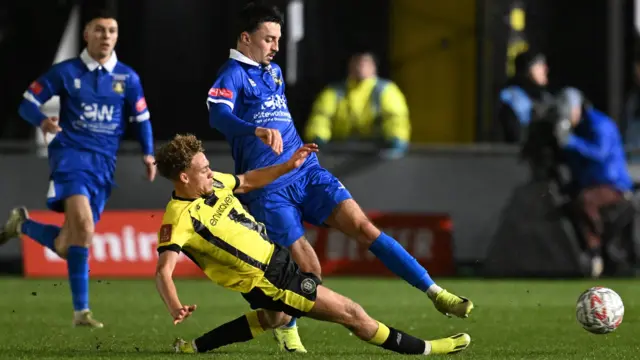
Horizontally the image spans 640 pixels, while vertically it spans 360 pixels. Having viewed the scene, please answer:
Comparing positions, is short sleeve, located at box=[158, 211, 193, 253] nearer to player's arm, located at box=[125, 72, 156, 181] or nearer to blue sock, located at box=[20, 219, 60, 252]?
player's arm, located at box=[125, 72, 156, 181]

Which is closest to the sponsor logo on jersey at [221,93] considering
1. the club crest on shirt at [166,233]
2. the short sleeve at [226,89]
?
the short sleeve at [226,89]

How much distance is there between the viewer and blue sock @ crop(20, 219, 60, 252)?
35.3 ft

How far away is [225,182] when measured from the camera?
25.1ft

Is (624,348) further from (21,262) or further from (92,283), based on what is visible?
(21,262)

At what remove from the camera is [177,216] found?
7.13 metres

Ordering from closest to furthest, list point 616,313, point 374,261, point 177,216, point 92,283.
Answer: point 177,216
point 616,313
point 92,283
point 374,261

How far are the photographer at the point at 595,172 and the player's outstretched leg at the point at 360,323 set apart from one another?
722cm

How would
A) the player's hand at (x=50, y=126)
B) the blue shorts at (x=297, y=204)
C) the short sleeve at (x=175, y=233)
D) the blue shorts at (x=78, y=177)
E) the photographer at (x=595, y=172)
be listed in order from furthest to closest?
1. the photographer at (x=595, y=172)
2. the blue shorts at (x=78, y=177)
3. the player's hand at (x=50, y=126)
4. the blue shorts at (x=297, y=204)
5. the short sleeve at (x=175, y=233)

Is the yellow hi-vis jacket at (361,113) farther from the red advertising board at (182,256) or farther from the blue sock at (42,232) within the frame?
the blue sock at (42,232)

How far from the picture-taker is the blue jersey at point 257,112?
8.44 m

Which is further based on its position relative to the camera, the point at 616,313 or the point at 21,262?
the point at 21,262

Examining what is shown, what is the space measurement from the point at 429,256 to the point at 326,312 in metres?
7.33

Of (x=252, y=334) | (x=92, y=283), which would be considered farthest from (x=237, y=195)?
(x=92, y=283)

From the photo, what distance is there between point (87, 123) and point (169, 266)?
11.6 feet
